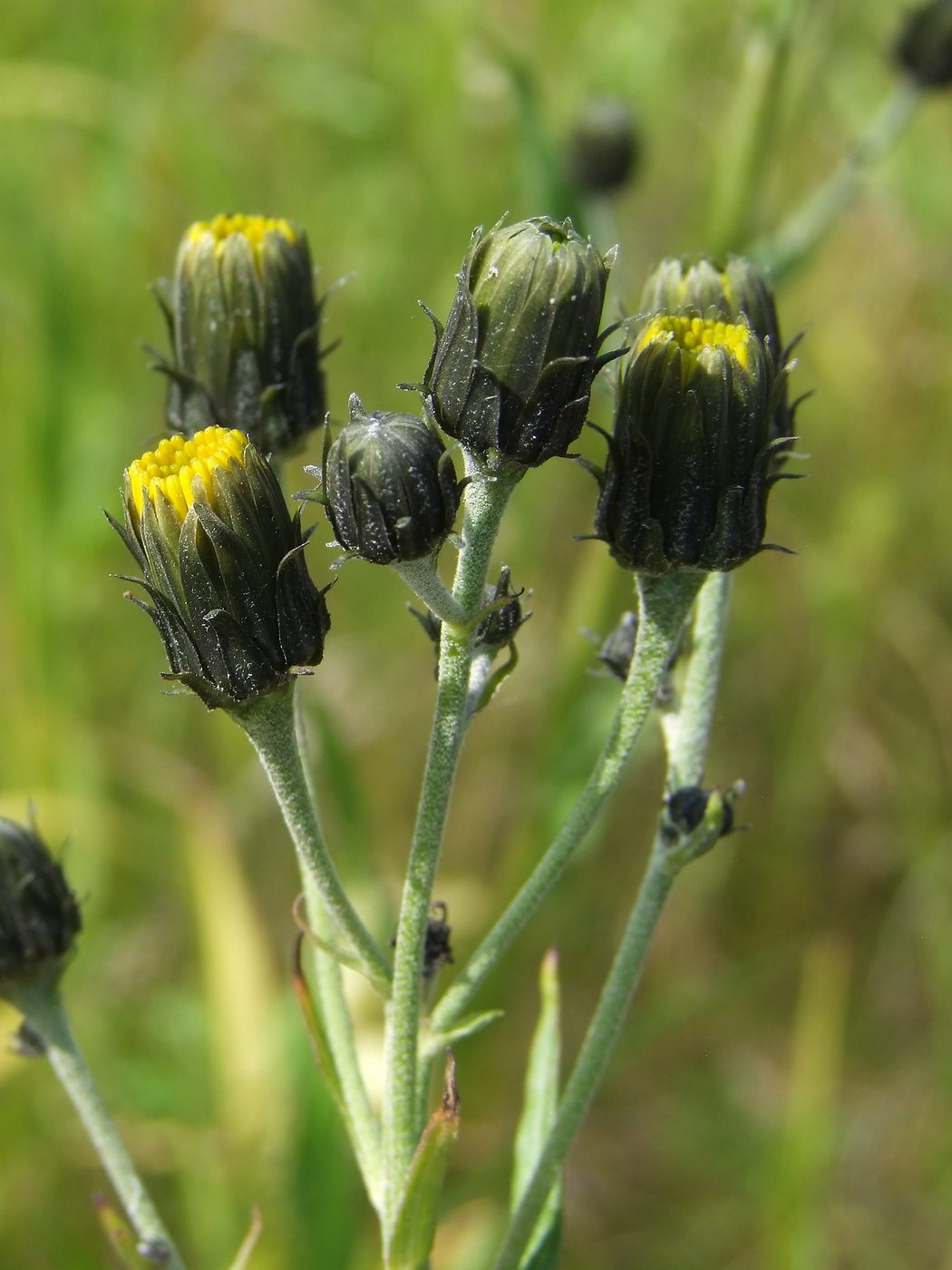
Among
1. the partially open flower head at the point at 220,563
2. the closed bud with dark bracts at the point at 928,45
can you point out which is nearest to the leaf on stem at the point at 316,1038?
the partially open flower head at the point at 220,563

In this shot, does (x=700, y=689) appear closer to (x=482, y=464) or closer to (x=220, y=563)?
(x=482, y=464)

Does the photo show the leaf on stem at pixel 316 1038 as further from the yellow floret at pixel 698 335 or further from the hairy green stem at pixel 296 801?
the yellow floret at pixel 698 335

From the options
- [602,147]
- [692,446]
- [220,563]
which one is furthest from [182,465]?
[602,147]

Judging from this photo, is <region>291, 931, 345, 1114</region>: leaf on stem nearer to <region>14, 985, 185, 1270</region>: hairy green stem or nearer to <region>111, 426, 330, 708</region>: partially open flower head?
<region>14, 985, 185, 1270</region>: hairy green stem

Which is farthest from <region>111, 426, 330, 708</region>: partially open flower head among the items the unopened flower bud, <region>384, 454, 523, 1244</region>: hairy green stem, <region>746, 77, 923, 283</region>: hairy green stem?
the unopened flower bud

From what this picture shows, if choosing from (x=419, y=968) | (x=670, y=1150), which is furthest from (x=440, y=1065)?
(x=419, y=968)

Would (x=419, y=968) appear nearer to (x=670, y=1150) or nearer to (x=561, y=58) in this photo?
(x=670, y=1150)
